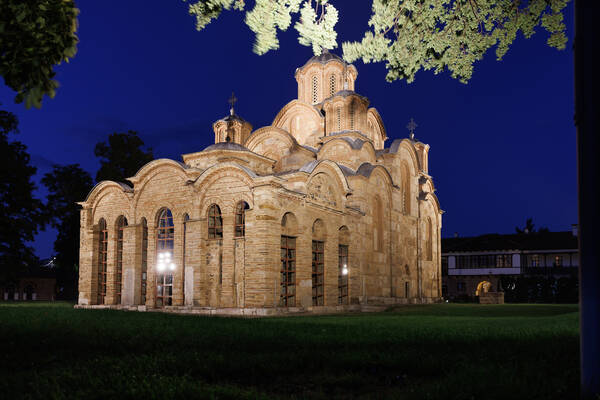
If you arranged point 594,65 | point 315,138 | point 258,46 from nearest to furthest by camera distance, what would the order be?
point 594,65, point 258,46, point 315,138

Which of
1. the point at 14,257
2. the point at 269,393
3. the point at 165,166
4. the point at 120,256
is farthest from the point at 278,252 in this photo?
the point at 14,257

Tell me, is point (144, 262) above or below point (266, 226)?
below

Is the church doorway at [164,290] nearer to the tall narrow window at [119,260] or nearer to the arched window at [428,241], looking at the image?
the tall narrow window at [119,260]

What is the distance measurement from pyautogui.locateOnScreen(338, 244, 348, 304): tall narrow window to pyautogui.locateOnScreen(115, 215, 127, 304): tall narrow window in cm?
1047

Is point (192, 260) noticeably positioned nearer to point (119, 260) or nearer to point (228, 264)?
point (228, 264)

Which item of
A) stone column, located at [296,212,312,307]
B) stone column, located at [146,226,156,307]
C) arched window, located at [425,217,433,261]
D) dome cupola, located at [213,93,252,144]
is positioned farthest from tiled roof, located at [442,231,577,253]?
stone column, located at [146,226,156,307]

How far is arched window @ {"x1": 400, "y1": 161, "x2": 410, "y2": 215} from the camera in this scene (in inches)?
1171

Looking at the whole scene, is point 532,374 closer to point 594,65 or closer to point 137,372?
point 594,65

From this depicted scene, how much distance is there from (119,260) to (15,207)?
24.9ft

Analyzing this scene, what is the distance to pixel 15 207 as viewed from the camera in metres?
26.1

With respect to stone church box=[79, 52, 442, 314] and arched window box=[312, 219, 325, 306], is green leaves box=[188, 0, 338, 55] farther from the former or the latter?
arched window box=[312, 219, 325, 306]

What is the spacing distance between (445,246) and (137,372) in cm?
4664

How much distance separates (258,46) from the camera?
6.38 m

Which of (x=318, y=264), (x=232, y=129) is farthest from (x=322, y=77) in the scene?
(x=318, y=264)
